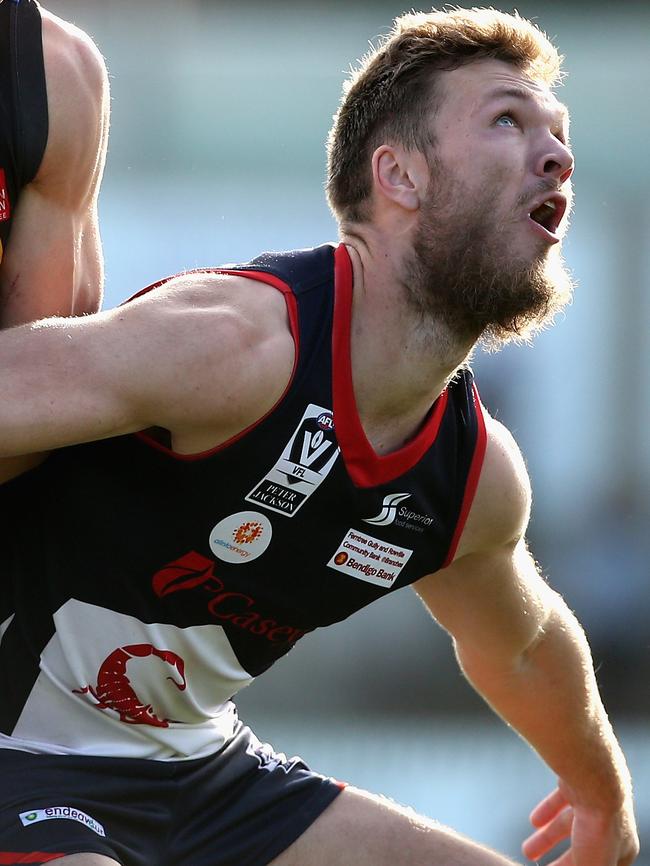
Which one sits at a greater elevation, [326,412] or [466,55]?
[466,55]

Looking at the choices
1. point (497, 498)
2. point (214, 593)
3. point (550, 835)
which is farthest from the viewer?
point (550, 835)

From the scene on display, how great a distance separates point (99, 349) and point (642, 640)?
4.44 metres

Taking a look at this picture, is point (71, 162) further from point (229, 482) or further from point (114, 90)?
point (114, 90)

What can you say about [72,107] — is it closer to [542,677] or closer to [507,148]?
[507,148]

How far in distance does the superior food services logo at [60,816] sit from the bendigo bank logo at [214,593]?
0.41m

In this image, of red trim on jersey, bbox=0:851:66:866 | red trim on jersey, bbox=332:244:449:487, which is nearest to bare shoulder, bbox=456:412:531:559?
red trim on jersey, bbox=332:244:449:487

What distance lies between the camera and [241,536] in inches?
96.0

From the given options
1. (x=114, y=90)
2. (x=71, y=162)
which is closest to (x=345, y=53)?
(x=114, y=90)

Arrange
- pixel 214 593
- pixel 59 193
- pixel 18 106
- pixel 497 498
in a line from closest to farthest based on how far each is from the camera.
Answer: pixel 18 106 → pixel 59 193 → pixel 214 593 → pixel 497 498

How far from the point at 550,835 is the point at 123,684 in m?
1.23

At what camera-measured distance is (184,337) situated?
218 centimetres

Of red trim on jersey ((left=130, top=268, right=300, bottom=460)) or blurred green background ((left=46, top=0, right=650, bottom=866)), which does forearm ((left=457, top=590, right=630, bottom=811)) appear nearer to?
red trim on jersey ((left=130, top=268, right=300, bottom=460))

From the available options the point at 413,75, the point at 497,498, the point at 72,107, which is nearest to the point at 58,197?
the point at 72,107

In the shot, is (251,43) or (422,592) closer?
(422,592)
